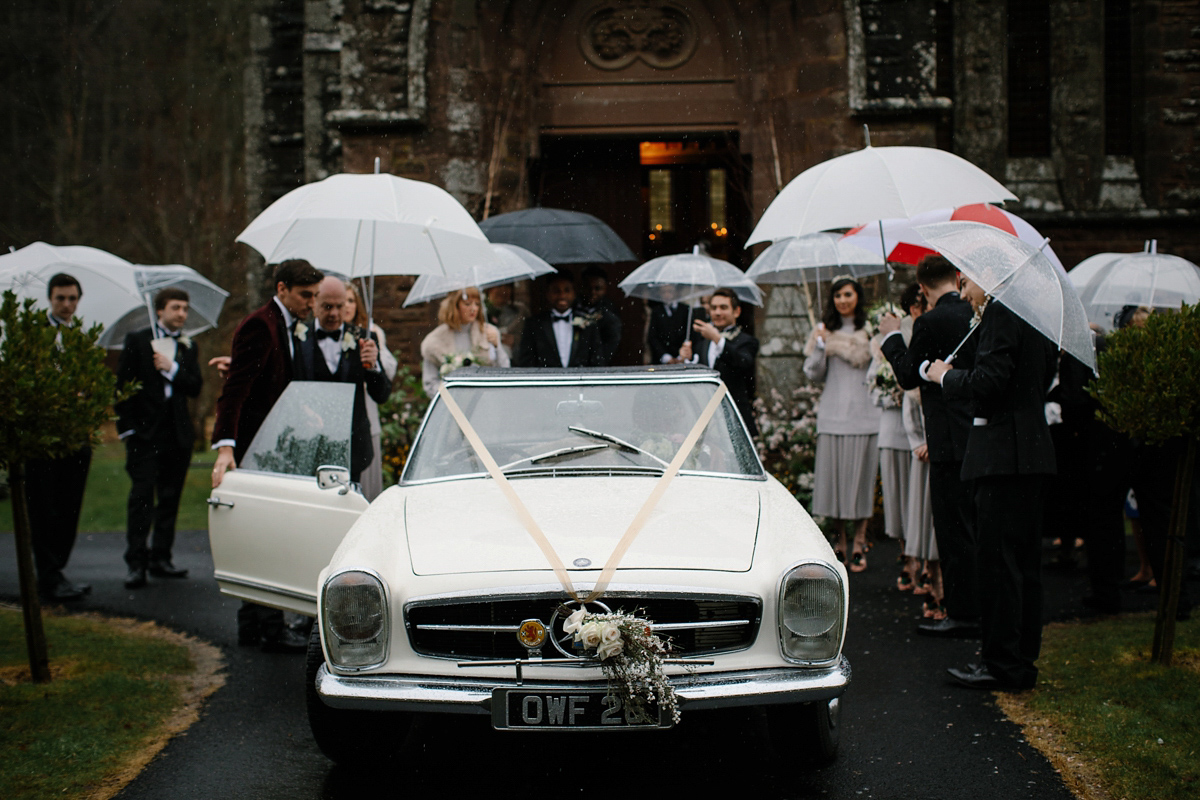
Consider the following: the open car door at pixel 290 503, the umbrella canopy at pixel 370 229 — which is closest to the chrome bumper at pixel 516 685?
the open car door at pixel 290 503

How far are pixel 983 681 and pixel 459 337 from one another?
5134 mm

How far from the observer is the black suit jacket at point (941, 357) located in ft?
18.8

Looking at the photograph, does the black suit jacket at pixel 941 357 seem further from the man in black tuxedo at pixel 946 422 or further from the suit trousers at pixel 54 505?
the suit trousers at pixel 54 505

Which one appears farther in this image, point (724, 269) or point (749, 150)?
point (749, 150)

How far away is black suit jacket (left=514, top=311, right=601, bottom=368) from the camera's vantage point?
8984 mm

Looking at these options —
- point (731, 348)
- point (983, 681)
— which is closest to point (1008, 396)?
point (983, 681)

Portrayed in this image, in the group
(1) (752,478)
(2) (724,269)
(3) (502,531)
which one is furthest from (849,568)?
(3) (502,531)

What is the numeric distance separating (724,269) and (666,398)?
172 inches

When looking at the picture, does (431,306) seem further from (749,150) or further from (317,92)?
(749,150)

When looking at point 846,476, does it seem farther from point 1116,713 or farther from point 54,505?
point 54,505

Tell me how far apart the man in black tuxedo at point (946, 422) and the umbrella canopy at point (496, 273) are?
3.22 meters

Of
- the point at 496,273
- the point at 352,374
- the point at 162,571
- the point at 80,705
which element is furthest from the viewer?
the point at 162,571

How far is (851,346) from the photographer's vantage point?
8.07 meters

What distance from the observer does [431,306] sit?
467 inches
